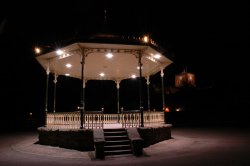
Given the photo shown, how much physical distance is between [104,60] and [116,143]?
6841 mm

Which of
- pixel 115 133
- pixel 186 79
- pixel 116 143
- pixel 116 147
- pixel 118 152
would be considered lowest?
pixel 118 152

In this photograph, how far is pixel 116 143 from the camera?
36.7 feet

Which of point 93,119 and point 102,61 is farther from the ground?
point 102,61

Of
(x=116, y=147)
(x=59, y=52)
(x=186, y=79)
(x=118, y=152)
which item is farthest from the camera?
(x=186, y=79)

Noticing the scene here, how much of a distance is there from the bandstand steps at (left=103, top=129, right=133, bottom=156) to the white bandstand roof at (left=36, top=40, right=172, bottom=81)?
4643 millimetres

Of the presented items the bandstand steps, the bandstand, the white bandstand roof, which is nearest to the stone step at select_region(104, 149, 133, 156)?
the bandstand steps

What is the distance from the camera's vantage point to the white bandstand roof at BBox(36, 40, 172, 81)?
525 inches

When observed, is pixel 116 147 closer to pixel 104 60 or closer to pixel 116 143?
pixel 116 143

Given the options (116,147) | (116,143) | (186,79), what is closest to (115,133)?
(116,143)

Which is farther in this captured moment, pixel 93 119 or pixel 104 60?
pixel 104 60

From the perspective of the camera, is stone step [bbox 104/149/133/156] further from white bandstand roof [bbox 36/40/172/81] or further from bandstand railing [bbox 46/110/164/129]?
white bandstand roof [bbox 36/40/172/81]

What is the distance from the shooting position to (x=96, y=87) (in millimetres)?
34344

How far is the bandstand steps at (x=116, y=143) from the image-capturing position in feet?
34.4

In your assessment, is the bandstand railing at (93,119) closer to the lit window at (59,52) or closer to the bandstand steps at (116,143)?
the bandstand steps at (116,143)
